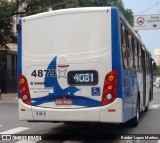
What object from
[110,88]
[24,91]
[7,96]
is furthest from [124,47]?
[7,96]

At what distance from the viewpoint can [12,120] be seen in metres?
15.6

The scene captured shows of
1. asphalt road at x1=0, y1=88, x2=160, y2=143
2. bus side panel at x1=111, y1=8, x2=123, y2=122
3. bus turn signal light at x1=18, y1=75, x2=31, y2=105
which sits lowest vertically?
asphalt road at x1=0, y1=88, x2=160, y2=143

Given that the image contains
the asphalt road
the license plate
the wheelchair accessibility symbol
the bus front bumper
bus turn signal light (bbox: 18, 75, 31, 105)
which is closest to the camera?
the bus front bumper

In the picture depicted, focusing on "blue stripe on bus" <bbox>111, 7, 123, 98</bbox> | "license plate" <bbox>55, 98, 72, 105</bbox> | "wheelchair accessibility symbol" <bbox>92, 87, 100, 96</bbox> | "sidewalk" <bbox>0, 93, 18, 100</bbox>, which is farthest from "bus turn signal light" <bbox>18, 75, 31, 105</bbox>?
"sidewalk" <bbox>0, 93, 18, 100</bbox>

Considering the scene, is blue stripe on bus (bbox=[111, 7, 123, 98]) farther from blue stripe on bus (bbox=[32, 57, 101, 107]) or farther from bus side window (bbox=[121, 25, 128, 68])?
blue stripe on bus (bbox=[32, 57, 101, 107])

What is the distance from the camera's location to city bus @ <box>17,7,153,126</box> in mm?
9727

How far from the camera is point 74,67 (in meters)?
10.0

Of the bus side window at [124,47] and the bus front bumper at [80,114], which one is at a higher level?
the bus side window at [124,47]

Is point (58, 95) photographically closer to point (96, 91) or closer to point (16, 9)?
point (96, 91)

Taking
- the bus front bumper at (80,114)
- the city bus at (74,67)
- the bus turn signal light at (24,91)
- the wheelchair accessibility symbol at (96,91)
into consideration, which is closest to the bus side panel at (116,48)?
the city bus at (74,67)

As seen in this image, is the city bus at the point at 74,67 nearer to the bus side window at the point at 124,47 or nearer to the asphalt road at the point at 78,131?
the bus side window at the point at 124,47

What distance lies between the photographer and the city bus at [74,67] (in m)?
9.73

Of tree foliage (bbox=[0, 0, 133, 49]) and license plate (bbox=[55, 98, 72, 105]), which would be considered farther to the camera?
tree foliage (bbox=[0, 0, 133, 49])

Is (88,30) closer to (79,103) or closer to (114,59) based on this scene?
(114,59)
